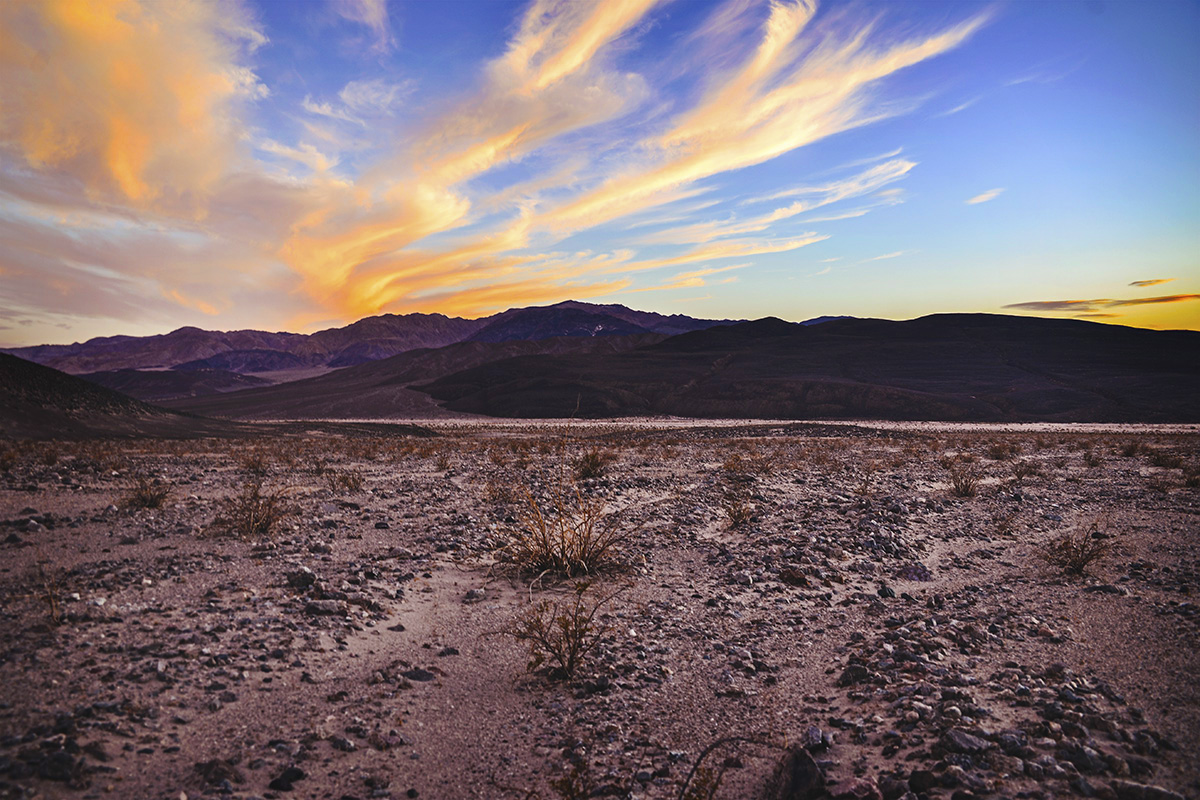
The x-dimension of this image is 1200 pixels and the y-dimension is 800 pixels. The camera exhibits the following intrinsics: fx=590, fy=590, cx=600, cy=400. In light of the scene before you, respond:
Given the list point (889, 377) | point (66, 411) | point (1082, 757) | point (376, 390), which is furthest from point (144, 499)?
point (376, 390)

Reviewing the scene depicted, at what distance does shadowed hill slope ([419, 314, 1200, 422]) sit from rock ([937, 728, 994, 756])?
58663 mm

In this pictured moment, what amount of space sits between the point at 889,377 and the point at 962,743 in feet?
282

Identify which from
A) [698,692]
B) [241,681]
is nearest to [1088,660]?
[698,692]

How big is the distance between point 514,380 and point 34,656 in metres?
84.0

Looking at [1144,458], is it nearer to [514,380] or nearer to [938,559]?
[938,559]

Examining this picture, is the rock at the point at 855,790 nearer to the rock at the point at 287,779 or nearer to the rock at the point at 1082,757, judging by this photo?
the rock at the point at 1082,757

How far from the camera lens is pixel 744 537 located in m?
9.40

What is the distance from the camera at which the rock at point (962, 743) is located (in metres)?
3.41

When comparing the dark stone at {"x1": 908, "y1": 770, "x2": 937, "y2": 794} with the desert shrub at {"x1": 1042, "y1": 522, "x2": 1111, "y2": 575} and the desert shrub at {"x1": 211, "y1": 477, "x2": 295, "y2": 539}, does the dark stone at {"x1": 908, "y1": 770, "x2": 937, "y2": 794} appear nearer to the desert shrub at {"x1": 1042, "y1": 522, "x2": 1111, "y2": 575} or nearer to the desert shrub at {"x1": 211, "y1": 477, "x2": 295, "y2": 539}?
the desert shrub at {"x1": 1042, "y1": 522, "x2": 1111, "y2": 575}

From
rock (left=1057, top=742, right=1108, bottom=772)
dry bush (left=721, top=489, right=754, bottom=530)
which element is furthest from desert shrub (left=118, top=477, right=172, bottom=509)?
rock (left=1057, top=742, right=1108, bottom=772)

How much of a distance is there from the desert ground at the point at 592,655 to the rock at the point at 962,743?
Answer: 13 millimetres

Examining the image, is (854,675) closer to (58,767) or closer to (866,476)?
(58,767)

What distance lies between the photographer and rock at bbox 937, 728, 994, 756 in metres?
3.41

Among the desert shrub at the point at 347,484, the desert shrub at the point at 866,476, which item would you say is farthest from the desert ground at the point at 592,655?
the desert shrub at the point at 866,476
